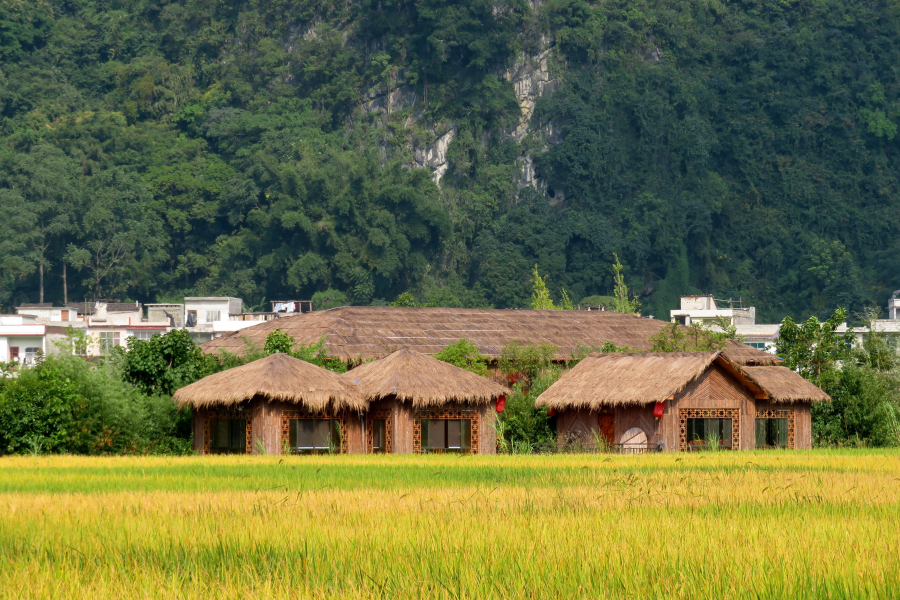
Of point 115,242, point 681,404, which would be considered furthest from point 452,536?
point 115,242

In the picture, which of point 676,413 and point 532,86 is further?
point 532,86

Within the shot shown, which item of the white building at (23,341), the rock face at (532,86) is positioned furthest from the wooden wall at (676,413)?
the rock face at (532,86)

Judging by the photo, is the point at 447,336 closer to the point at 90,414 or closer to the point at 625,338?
the point at 625,338

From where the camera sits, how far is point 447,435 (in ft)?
97.9

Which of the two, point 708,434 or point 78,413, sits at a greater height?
point 78,413

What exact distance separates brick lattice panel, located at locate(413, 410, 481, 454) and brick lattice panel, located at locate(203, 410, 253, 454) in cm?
366

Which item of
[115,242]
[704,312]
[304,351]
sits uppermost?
[115,242]

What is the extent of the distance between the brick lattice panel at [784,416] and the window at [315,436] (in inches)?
403

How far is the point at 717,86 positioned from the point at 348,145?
95.6ft

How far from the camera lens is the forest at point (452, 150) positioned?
288ft

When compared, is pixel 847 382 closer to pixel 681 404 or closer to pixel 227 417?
pixel 681 404

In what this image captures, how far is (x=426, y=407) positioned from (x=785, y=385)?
891cm

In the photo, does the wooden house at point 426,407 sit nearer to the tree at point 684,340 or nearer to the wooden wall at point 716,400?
the wooden wall at point 716,400

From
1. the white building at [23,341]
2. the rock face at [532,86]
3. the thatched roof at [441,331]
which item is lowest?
the thatched roof at [441,331]
